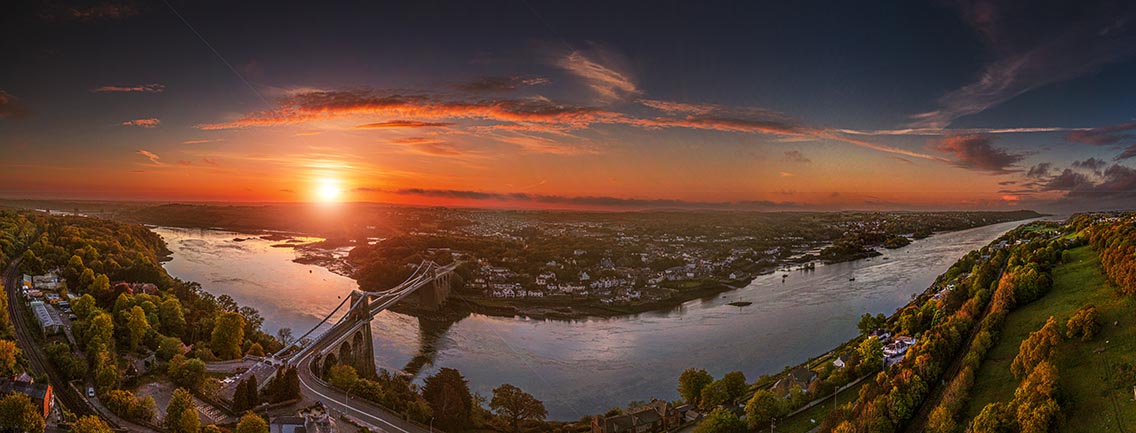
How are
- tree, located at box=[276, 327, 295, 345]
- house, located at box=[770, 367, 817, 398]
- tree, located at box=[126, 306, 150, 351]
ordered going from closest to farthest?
house, located at box=[770, 367, 817, 398]
tree, located at box=[126, 306, 150, 351]
tree, located at box=[276, 327, 295, 345]

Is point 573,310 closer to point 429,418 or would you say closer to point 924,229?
point 429,418

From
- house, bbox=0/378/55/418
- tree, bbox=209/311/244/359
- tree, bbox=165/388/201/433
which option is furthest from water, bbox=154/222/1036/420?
house, bbox=0/378/55/418

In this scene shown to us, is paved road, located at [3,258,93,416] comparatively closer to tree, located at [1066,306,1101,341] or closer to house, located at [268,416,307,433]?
house, located at [268,416,307,433]

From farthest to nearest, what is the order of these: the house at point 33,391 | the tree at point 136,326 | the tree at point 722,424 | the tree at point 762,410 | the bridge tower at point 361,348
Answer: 1. the bridge tower at point 361,348
2. the tree at point 136,326
3. the tree at point 762,410
4. the tree at point 722,424
5. the house at point 33,391

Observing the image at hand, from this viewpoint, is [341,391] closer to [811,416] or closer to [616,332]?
[811,416]

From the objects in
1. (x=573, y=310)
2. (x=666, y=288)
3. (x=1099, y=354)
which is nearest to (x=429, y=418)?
(x=1099, y=354)

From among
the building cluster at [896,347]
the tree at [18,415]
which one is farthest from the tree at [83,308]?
the building cluster at [896,347]

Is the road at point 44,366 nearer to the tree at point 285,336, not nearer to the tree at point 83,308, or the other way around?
the tree at point 83,308
